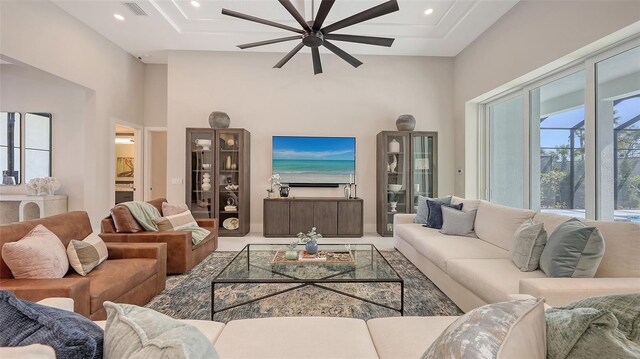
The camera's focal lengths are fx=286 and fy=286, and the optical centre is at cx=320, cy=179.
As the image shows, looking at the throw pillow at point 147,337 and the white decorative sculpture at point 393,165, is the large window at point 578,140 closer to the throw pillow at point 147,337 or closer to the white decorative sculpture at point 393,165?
the white decorative sculpture at point 393,165

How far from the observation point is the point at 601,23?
2.76 m

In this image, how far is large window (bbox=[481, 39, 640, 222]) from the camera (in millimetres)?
2795

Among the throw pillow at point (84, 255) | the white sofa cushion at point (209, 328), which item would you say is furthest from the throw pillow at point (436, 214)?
the throw pillow at point (84, 255)

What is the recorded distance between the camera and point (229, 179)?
5.19 m

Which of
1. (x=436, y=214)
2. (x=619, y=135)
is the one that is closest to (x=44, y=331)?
(x=436, y=214)

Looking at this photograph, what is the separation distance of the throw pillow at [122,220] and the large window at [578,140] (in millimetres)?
4956

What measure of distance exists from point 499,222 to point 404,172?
245 centimetres

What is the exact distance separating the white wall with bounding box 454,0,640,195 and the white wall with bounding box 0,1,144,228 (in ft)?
20.5

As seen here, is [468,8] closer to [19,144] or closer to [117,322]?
[117,322]

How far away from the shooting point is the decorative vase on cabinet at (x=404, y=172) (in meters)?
5.26

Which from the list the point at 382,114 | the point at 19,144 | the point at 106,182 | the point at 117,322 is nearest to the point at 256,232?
the point at 106,182

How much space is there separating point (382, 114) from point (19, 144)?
6.52 metres

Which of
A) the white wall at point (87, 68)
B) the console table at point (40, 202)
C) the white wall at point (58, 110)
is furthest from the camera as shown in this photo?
the white wall at point (58, 110)

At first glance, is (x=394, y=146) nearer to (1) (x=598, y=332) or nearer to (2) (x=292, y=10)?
(2) (x=292, y=10)
